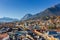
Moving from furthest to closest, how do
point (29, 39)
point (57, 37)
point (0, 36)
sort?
point (57, 37) → point (0, 36) → point (29, 39)

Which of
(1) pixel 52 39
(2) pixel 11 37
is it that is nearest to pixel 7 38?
(2) pixel 11 37

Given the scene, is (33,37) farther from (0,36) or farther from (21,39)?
(0,36)

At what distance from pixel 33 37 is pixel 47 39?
1.22 ft

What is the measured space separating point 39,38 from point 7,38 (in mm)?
826

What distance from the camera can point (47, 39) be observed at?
4.63 meters

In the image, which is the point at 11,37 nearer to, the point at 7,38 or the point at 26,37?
the point at 7,38

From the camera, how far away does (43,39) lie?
15.2 feet

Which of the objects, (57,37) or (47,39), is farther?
(57,37)

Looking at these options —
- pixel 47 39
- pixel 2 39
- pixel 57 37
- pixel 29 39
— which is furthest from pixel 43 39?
pixel 2 39

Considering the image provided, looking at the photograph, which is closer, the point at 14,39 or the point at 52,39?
the point at 14,39

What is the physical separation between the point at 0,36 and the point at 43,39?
116 centimetres

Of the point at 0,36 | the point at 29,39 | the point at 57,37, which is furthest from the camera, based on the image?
the point at 57,37

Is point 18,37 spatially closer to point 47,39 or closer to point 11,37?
point 11,37

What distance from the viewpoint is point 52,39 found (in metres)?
4.87
